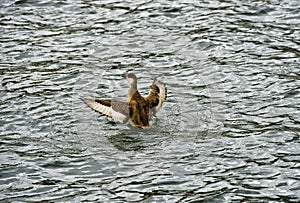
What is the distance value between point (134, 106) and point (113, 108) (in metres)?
0.30

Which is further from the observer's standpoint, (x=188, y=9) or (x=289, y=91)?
(x=188, y=9)

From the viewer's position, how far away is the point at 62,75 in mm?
13125

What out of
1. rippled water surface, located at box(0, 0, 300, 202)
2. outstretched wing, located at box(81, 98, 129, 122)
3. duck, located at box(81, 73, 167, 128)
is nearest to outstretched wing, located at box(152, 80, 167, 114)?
duck, located at box(81, 73, 167, 128)

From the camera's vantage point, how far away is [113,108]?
11180 mm

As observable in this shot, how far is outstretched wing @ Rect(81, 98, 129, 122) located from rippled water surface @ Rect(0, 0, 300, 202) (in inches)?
9.3

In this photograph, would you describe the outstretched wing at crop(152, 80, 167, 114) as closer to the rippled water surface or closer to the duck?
the duck

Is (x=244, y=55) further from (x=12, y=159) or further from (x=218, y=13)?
(x=12, y=159)

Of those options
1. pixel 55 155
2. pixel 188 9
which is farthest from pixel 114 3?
pixel 55 155

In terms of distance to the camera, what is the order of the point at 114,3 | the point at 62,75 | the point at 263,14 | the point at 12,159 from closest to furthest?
the point at 12,159 → the point at 62,75 → the point at 263,14 → the point at 114,3

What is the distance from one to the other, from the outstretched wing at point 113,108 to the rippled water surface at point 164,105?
237mm

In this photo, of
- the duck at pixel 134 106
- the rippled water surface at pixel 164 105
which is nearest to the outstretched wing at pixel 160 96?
the duck at pixel 134 106

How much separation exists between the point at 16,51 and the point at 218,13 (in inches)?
157

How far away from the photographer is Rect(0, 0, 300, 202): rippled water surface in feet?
31.7

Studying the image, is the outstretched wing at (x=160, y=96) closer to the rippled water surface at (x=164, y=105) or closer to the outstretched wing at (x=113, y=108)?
the rippled water surface at (x=164, y=105)
